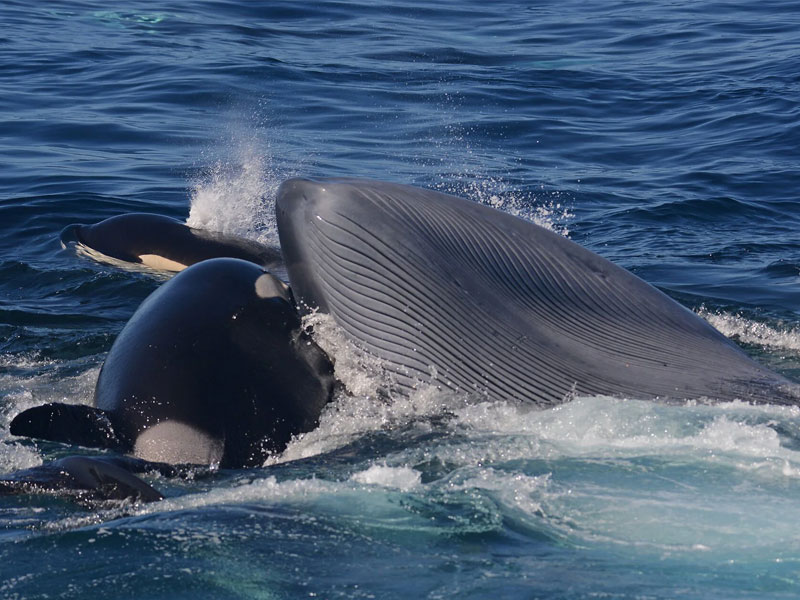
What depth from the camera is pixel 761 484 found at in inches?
246

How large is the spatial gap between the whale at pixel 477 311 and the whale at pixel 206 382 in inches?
16.2

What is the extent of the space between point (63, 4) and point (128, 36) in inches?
242

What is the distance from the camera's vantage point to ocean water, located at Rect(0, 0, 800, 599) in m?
5.27

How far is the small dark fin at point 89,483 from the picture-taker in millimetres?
5887

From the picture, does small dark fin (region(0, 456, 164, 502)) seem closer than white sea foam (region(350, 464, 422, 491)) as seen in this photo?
Yes

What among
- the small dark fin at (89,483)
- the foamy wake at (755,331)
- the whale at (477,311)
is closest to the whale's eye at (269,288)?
the whale at (477,311)

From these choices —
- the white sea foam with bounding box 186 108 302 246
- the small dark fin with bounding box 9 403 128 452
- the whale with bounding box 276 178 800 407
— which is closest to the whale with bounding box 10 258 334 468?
the small dark fin with bounding box 9 403 128 452

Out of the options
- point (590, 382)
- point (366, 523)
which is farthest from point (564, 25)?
point (366, 523)

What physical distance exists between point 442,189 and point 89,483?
453 inches

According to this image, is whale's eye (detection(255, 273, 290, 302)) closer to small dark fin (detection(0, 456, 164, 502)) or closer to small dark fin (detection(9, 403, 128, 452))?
small dark fin (detection(9, 403, 128, 452))

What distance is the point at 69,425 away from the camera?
6973 mm

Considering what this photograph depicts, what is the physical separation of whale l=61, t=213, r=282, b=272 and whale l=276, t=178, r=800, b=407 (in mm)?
4899

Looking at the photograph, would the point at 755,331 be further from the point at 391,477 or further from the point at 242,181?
the point at 242,181

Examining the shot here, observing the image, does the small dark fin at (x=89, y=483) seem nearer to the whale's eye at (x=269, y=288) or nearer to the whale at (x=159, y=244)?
the whale's eye at (x=269, y=288)
